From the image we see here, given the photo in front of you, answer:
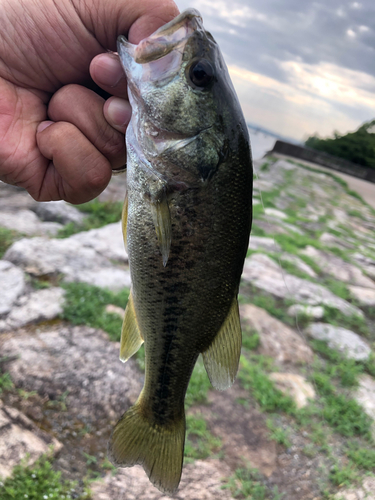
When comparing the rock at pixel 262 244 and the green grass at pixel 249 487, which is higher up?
the rock at pixel 262 244

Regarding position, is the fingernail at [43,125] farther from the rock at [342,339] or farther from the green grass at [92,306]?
the rock at [342,339]

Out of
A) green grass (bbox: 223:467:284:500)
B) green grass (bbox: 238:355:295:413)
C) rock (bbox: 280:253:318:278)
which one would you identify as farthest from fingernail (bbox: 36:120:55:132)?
rock (bbox: 280:253:318:278)

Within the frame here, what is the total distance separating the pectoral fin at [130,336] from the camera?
1.75 m

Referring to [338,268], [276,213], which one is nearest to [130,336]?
[338,268]

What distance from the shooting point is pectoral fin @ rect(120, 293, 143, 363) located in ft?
5.74

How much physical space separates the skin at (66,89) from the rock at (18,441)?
1.56m

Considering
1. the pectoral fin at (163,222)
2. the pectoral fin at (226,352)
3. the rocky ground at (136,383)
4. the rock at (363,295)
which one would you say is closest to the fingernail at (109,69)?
the pectoral fin at (163,222)

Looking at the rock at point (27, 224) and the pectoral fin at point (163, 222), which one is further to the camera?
the rock at point (27, 224)

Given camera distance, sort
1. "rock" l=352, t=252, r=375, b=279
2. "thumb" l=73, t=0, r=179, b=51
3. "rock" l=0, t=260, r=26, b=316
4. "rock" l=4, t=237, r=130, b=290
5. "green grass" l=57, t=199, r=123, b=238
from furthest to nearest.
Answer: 1. "rock" l=352, t=252, r=375, b=279
2. "green grass" l=57, t=199, r=123, b=238
3. "rock" l=4, t=237, r=130, b=290
4. "rock" l=0, t=260, r=26, b=316
5. "thumb" l=73, t=0, r=179, b=51

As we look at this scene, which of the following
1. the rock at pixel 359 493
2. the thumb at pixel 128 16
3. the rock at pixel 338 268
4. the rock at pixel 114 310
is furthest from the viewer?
the rock at pixel 338 268

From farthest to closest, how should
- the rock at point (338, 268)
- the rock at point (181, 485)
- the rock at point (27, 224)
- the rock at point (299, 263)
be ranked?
the rock at point (338, 268)
the rock at point (299, 263)
the rock at point (27, 224)
the rock at point (181, 485)

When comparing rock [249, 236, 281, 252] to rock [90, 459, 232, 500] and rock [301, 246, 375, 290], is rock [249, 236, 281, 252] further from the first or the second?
rock [90, 459, 232, 500]

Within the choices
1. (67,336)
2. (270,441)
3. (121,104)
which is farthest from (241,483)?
(121,104)

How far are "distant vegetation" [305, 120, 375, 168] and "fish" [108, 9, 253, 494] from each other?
83.9 feet
